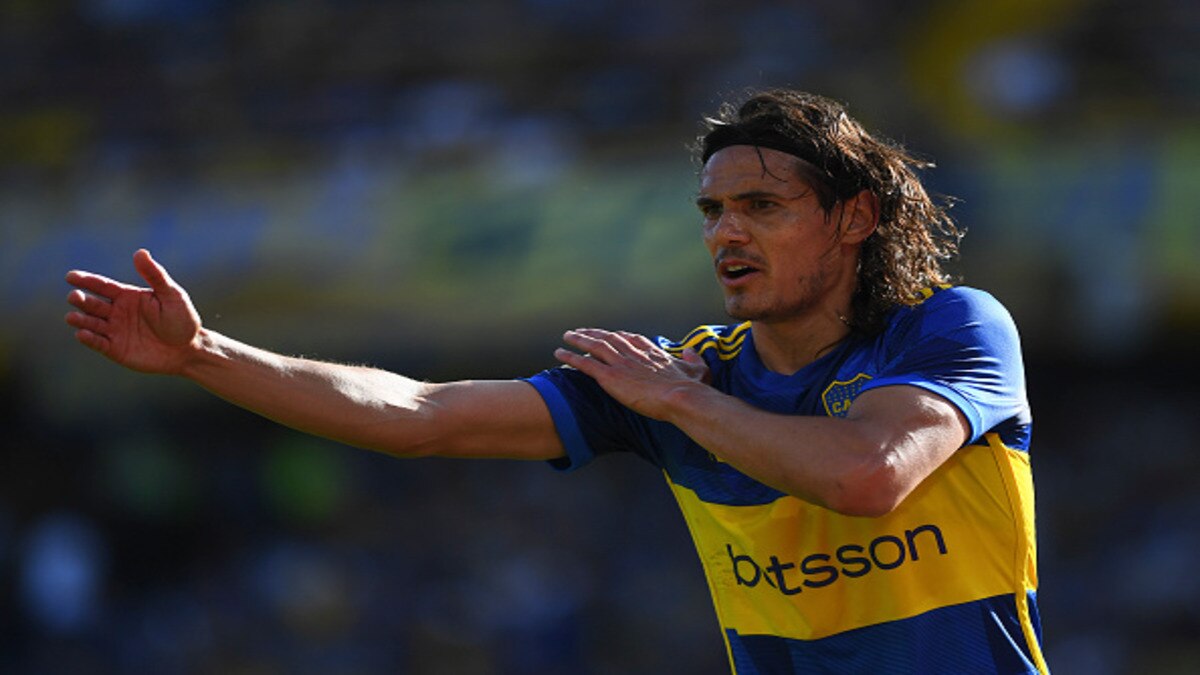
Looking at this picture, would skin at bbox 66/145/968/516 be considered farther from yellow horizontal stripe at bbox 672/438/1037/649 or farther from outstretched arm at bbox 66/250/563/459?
yellow horizontal stripe at bbox 672/438/1037/649

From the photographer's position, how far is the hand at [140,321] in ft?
13.5

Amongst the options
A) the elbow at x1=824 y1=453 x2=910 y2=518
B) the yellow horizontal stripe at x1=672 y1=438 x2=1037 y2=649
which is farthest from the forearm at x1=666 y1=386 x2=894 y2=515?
the yellow horizontal stripe at x1=672 y1=438 x2=1037 y2=649

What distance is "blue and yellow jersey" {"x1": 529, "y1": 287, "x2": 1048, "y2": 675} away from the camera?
160 inches

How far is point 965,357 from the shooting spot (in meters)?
4.07

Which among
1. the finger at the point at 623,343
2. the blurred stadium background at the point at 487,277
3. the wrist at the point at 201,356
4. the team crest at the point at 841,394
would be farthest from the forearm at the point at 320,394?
the blurred stadium background at the point at 487,277

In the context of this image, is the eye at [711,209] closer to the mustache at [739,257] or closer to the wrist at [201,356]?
the mustache at [739,257]

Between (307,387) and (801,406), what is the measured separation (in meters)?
1.32

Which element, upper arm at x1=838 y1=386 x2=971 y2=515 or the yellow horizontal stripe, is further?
the yellow horizontal stripe

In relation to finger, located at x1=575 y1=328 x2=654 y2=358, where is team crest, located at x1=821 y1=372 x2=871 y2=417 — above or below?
below

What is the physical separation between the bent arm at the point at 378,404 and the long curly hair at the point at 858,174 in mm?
931

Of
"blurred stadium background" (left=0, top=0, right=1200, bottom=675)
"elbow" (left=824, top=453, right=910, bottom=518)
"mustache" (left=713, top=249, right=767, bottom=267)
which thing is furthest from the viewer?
"blurred stadium background" (left=0, top=0, right=1200, bottom=675)

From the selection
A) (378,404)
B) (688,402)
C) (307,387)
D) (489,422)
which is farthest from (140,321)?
(688,402)

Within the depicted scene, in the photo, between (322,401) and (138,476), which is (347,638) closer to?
(138,476)

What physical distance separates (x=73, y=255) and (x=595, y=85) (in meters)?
4.60
